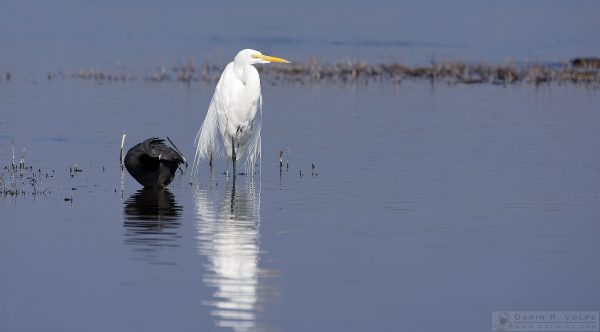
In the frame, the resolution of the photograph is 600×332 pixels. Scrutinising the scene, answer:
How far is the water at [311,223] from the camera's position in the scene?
9141mm

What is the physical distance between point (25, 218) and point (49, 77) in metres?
18.4

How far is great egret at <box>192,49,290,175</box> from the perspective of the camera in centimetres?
1622

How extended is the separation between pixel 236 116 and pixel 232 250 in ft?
18.7

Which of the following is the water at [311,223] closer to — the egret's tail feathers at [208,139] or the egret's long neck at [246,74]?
the egret's tail feathers at [208,139]

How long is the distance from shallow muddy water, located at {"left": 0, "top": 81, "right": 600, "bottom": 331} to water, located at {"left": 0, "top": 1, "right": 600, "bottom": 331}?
0.09ft

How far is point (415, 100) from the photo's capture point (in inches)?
1069

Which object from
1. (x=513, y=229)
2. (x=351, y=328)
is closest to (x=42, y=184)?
(x=513, y=229)

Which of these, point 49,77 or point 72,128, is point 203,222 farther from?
point 49,77

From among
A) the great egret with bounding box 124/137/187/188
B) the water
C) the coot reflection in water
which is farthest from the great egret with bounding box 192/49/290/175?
the coot reflection in water

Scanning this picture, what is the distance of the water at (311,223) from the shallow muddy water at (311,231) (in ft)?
0.09

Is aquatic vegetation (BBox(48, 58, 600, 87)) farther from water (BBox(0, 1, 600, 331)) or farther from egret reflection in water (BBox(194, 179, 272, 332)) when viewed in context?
egret reflection in water (BBox(194, 179, 272, 332))

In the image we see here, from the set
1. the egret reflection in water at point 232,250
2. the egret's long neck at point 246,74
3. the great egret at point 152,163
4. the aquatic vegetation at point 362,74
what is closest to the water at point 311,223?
the egret reflection in water at point 232,250

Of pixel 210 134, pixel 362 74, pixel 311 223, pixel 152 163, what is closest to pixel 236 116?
pixel 210 134

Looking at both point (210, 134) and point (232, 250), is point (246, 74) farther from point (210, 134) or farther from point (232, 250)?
point (232, 250)
